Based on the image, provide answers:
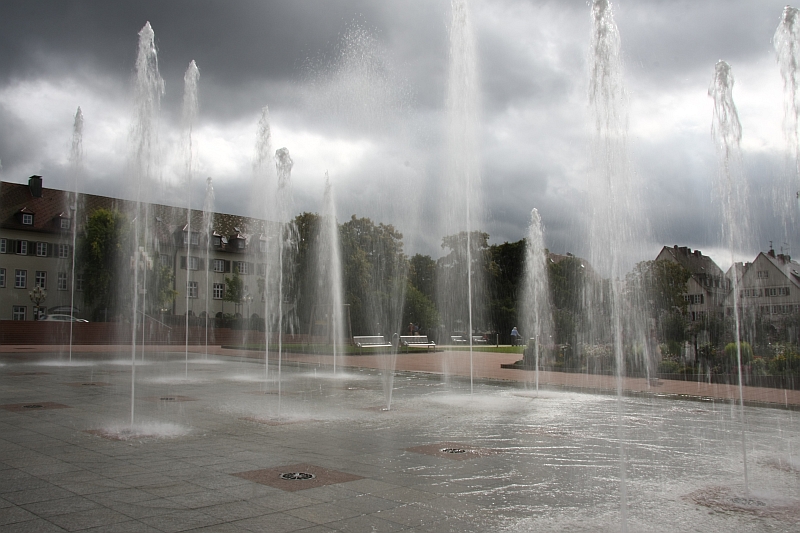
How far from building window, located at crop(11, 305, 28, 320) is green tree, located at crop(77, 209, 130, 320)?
20.5 feet

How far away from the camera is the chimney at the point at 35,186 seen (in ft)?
210

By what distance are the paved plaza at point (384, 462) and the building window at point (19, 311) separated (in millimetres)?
50158

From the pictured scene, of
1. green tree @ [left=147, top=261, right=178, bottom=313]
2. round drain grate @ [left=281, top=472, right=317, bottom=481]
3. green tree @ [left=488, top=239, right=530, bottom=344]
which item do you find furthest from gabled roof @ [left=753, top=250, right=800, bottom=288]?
green tree @ [left=147, top=261, right=178, bottom=313]

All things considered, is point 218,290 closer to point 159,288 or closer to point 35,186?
point 159,288

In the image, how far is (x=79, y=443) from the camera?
8766mm

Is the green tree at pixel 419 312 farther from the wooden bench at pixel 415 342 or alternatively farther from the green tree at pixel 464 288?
the wooden bench at pixel 415 342

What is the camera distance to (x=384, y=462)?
26.2ft

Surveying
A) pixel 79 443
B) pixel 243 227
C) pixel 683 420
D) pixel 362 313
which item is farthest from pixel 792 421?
pixel 243 227

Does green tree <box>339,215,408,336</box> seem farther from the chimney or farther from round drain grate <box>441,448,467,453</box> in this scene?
round drain grate <box>441,448,467,453</box>

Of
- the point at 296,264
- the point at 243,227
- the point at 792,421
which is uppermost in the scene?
the point at 243,227

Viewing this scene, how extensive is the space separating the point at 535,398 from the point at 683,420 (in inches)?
170

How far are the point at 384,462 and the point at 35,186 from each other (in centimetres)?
6782

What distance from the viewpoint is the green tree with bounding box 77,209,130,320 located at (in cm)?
5781

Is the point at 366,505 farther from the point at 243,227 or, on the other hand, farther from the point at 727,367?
the point at 243,227
